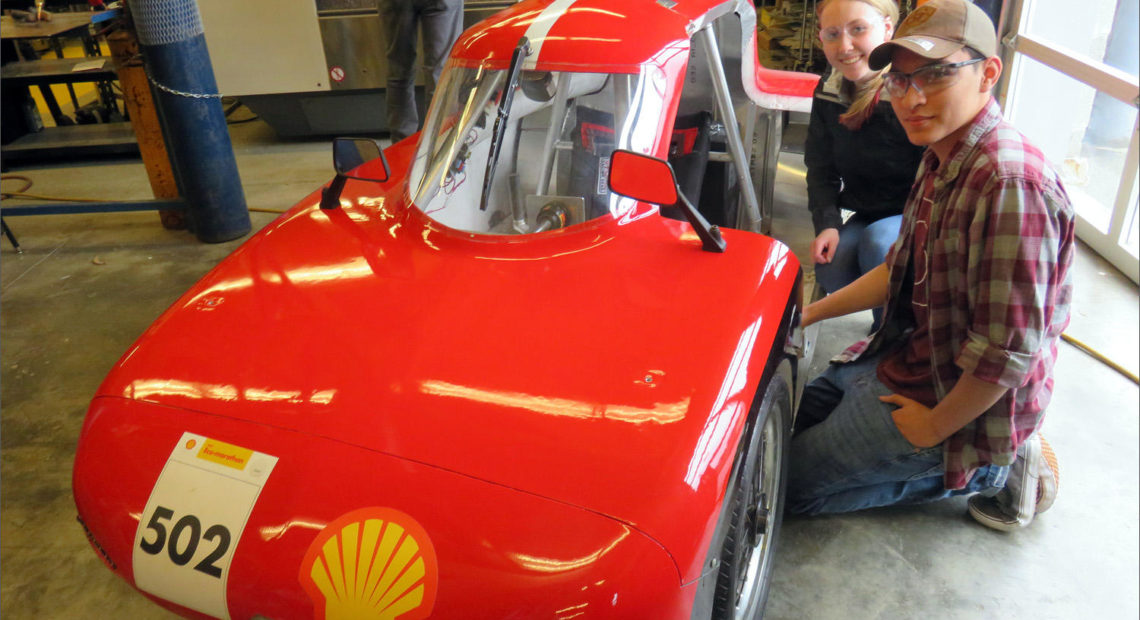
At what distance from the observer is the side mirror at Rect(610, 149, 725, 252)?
70.5 inches

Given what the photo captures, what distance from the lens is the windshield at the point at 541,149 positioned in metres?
1.99

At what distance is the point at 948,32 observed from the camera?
1.54 meters

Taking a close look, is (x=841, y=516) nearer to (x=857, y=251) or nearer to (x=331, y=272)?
(x=857, y=251)

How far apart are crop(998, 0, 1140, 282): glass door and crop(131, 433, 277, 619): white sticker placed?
3.64m

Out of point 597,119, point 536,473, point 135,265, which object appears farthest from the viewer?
point 135,265

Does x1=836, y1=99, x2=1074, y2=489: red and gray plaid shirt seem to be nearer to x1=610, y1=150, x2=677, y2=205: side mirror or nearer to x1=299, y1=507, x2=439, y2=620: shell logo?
x1=610, y1=150, x2=677, y2=205: side mirror

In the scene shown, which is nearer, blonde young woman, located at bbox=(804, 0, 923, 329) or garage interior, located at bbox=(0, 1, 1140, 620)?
garage interior, located at bbox=(0, 1, 1140, 620)

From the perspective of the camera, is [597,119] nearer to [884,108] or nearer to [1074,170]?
[884,108]

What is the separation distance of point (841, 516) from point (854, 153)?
122 cm

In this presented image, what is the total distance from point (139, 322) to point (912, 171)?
323 cm

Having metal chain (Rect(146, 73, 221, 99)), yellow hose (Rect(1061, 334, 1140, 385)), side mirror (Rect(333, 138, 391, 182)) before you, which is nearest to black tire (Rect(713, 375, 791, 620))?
side mirror (Rect(333, 138, 391, 182))

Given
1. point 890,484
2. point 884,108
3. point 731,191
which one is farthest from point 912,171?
point 890,484

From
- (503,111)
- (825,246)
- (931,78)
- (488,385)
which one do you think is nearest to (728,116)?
(825,246)

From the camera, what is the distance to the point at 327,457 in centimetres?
136
